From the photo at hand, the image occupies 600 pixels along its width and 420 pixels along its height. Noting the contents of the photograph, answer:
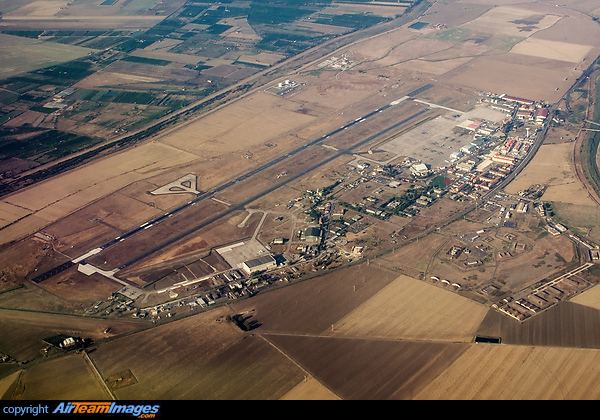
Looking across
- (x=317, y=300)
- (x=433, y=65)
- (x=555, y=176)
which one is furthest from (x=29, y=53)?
(x=555, y=176)

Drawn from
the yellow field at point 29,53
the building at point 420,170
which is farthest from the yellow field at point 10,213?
the yellow field at point 29,53

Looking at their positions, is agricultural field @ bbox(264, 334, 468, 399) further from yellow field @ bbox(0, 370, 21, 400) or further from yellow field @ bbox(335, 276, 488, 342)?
yellow field @ bbox(0, 370, 21, 400)

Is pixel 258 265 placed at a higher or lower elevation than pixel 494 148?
lower

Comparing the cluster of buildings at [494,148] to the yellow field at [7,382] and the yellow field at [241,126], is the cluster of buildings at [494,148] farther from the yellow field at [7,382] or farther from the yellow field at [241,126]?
the yellow field at [7,382]

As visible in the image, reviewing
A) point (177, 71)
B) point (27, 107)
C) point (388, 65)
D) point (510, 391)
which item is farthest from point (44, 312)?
point (388, 65)

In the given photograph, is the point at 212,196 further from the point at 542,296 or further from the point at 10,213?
the point at 542,296

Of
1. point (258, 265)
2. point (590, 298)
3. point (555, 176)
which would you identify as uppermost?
point (258, 265)
